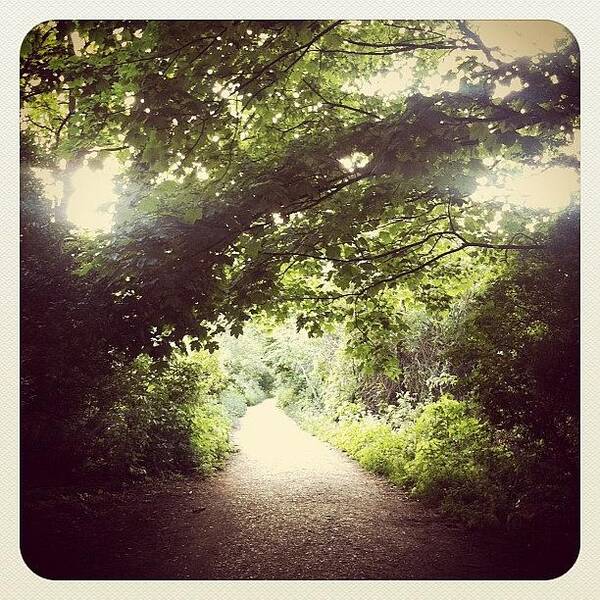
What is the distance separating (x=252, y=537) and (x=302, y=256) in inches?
53.9

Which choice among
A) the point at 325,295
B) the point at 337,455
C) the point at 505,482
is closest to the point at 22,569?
the point at 337,455

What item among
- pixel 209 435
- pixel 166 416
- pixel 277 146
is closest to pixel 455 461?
pixel 209 435

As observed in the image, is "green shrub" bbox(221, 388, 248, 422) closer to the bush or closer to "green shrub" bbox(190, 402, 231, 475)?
"green shrub" bbox(190, 402, 231, 475)

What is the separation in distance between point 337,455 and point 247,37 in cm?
205

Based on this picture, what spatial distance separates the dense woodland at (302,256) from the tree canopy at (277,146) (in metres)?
0.01

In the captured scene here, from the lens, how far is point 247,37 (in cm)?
203

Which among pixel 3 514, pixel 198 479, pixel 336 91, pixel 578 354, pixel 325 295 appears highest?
pixel 336 91

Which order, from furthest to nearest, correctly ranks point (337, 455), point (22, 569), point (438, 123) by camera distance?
point (337, 455)
point (22, 569)
point (438, 123)

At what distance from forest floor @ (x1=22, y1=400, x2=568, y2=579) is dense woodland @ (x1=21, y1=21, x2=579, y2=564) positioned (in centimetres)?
12

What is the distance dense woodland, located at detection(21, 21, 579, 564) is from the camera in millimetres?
2074

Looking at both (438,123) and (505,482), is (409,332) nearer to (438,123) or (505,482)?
(505,482)

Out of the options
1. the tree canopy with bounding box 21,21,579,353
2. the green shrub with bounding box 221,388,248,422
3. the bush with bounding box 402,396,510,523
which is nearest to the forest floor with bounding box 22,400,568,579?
the bush with bounding box 402,396,510,523

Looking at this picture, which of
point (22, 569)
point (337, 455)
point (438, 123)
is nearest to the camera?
point (438, 123)

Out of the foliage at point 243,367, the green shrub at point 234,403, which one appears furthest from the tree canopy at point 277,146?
the green shrub at point 234,403
